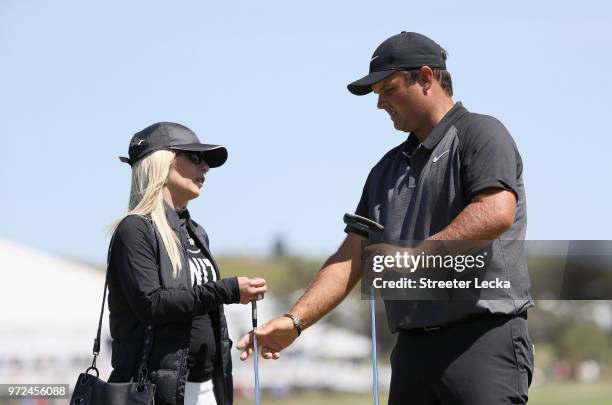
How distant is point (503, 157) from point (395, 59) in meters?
0.65

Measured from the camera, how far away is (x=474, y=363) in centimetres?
392

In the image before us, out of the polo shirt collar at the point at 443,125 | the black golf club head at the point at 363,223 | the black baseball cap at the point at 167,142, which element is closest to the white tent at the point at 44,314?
the black baseball cap at the point at 167,142

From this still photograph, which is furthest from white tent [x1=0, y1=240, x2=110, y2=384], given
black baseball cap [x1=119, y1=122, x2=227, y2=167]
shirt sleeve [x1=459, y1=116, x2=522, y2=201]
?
shirt sleeve [x1=459, y1=116, x2=522, y2=201]

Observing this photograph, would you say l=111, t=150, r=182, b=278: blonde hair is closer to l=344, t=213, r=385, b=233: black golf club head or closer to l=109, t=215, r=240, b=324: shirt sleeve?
l=109, t=215, r=240, b=324: shirt sleeve

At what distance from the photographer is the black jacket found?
4367 mm

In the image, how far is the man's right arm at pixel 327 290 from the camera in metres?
4.46

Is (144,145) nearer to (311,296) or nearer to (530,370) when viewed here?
(311,296)

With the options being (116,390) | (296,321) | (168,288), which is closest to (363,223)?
(296,321)

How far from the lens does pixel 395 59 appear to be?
4.30 meters

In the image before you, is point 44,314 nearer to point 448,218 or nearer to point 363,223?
point 363,223

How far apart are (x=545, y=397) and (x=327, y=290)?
35945mm
